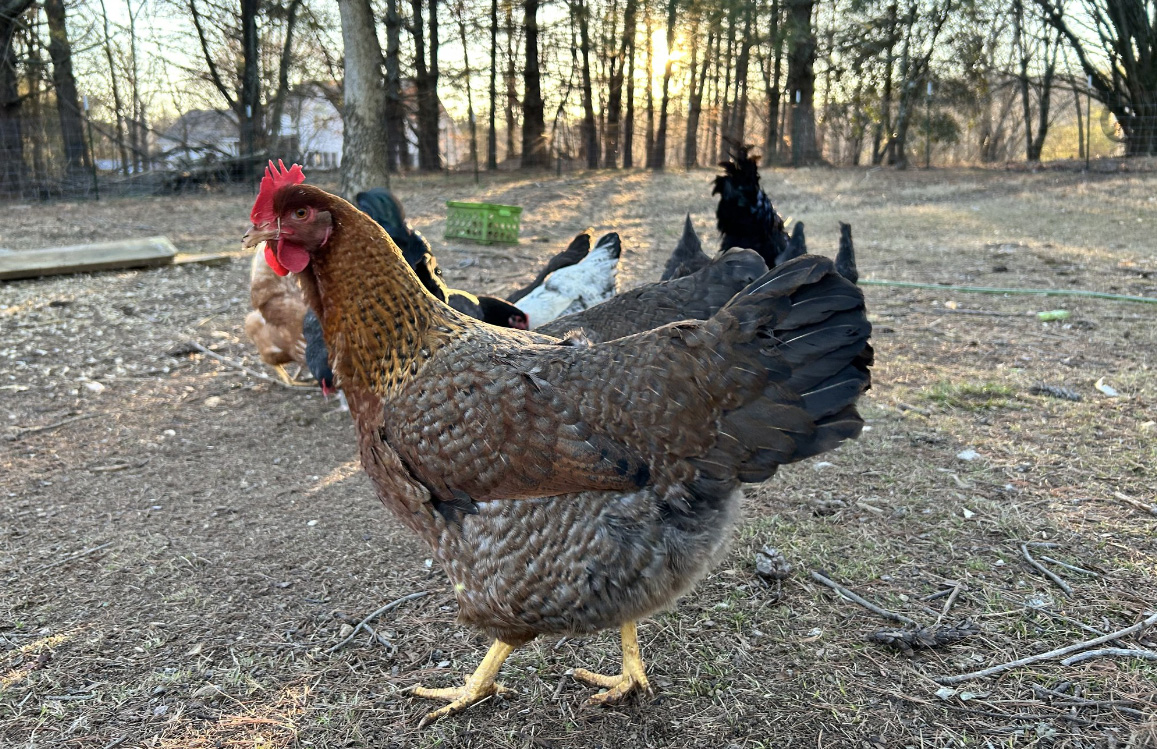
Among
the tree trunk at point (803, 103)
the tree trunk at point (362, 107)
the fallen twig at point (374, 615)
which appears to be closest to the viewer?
the fallen twig at point (374, 615)

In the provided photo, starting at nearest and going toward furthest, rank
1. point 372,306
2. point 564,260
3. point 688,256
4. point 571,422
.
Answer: point 571,422 → point 372,306 → point 688,256 → point 564,260

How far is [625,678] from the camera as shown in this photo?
257cm

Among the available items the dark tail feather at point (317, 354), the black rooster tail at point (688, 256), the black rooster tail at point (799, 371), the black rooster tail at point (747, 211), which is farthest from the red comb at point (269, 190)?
the black rooster tail at point (747, 211)

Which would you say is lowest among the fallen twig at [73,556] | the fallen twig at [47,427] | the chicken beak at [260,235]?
the fallen twig at [73,556]

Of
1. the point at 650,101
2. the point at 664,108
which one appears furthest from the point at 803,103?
the point at 650,101

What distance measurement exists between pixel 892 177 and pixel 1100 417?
691 inches

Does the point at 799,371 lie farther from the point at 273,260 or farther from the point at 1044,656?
the point at 273,260

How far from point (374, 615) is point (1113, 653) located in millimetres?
2761

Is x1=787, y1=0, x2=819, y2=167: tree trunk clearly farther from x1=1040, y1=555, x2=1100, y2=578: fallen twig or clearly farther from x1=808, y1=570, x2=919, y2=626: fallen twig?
x1=808, y1=570, x2=919, y2=626: fallen twig

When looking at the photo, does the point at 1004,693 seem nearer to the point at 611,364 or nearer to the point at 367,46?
the point at 611,364

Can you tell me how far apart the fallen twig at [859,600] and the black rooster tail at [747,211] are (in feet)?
9.14

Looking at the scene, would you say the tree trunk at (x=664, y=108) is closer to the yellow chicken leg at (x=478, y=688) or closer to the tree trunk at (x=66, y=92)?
the tree trunk at (x=66, y=92)

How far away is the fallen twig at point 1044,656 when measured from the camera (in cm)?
251

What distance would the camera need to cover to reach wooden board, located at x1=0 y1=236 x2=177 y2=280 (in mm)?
8127
